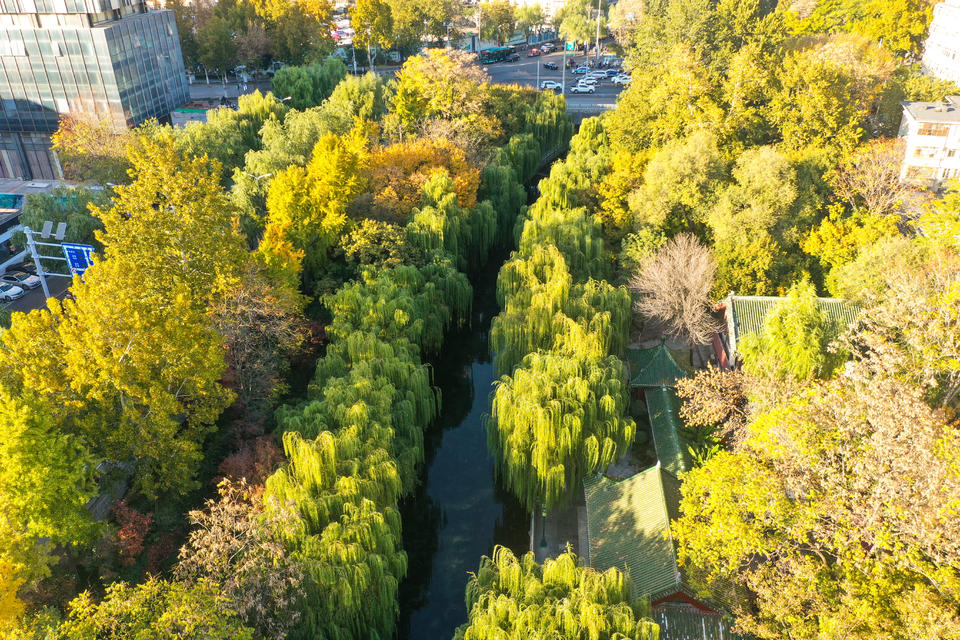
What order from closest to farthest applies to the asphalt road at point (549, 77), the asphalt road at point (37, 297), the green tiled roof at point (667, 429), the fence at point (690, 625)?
1. the fence at point (690, 625)
2. the green tiled roof at point (667, 429)
3. the asphalt road at point (37, 297)
4. the asphalt road at point (549, 77)

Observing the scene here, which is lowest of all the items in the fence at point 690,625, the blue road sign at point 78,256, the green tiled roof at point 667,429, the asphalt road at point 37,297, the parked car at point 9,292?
the fence at point 690,625

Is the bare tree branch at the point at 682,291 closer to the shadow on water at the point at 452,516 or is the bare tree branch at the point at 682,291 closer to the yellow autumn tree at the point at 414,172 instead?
the shadow on water at the point at 452,516

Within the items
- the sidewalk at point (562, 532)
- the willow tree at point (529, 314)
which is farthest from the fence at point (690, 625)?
the willow tree at point (529, 314)

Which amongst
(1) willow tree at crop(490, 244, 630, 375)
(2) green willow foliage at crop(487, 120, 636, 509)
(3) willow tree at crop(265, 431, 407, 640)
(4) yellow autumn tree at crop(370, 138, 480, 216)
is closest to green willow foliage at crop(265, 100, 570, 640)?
(3) willow tree at crop(265, 431, 407, 640)

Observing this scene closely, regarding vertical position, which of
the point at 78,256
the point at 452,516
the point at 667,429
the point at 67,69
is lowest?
the point at 452,516

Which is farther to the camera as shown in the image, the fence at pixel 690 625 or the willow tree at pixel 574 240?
the willow tree at pixel 574 240

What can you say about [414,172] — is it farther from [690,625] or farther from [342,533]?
[690,625]

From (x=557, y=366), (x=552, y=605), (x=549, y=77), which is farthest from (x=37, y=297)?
(x=549, y=77)
